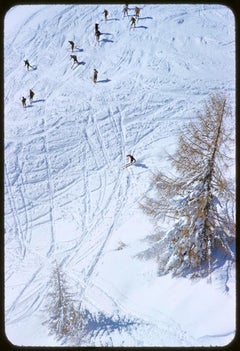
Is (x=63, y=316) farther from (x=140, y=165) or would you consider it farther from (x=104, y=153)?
(x=104, y=153)

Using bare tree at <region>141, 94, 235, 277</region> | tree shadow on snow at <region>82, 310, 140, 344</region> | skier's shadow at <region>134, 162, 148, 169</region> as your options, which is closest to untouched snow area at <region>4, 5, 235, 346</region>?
skier's shadow at <region>134, 162, 148, 169</region>

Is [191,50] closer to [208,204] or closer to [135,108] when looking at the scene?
[135,108]

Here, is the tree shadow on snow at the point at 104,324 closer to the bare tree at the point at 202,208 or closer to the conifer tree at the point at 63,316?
the conifer tree at the point at 63,316

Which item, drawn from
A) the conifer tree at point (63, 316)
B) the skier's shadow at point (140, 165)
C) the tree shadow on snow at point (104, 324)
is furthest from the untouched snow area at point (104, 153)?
the conifer tree at point (63, 316)

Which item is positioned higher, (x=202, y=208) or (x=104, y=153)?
(x=202, y=208)

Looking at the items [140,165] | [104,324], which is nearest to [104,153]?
[140,165]
